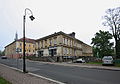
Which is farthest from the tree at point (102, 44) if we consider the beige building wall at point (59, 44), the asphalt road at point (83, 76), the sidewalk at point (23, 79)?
the sidewalk at point (23, 79)

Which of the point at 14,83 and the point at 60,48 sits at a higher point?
the point at 60,48

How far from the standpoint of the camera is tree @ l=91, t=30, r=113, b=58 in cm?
4741

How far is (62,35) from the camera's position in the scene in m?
46.6

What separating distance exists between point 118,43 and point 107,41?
11.4 meters

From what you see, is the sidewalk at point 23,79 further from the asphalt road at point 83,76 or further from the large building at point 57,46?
the large building at point 57,46

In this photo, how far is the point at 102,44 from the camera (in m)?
48.5

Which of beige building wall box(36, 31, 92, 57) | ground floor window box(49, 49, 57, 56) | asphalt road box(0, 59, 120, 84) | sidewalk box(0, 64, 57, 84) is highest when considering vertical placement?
beige building wall box(36, 31, 92, 57)

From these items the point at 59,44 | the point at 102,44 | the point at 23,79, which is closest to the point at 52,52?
the point at 59,44

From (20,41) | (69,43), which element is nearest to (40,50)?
(69,43)

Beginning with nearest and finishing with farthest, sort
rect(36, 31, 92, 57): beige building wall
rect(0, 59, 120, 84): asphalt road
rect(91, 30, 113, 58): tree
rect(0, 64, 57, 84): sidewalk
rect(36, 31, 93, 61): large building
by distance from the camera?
rect(0, 64, 57, 84): sidewalk → rect(0, 59, 120, 84): asphalt road → rect(36, 31, 93, 61): large building → rect(36, 31, 92, 57): beige building wall → rect(91, 30, 113, 58): tree

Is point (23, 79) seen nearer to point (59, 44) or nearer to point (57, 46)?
point (59, 44)

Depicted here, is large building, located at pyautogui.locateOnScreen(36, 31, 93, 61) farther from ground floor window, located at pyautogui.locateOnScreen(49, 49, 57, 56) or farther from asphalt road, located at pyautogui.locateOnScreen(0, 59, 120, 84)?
asphalt road, located at pyautogui.locateOnScreen(0, 59, 120, 84)

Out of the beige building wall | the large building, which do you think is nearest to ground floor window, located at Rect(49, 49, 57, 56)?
the large building

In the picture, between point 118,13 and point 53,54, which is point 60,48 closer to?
point 53,54
